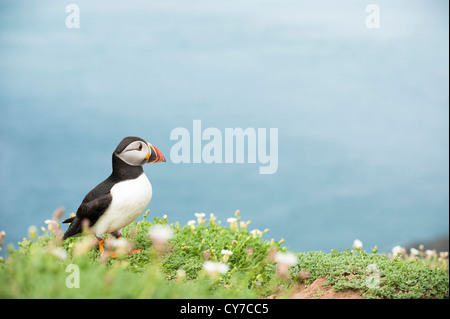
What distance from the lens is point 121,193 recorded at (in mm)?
3562

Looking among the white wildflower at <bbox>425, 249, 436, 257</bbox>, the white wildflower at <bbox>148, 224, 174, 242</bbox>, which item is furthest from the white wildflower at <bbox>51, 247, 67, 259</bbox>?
the white wildflower at <bbox>425, 249, 436, 257</bbox>

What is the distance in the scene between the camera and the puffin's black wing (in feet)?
11.7

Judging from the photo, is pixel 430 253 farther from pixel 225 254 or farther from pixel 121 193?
pixel 121 193

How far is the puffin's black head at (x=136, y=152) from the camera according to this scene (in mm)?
3615

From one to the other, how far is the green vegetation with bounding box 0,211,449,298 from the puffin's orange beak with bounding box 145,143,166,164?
23.7 inches

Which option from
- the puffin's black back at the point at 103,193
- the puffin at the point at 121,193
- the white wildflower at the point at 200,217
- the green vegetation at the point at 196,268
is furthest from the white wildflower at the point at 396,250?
the puffin's black back at the point at 103,193

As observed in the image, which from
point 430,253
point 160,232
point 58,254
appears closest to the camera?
point 58,254

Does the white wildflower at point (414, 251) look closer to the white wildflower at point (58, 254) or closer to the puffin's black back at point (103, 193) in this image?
the puffin's black back at point (103, 193)

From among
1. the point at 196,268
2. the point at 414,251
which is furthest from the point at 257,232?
the point at 414,251

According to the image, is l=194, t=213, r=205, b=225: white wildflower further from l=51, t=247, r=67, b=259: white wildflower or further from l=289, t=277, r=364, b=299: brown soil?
l=51, t=247, r=67, b=259: white wildflower

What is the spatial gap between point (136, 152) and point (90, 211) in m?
0.55

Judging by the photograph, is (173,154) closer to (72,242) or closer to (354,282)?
(72,242)

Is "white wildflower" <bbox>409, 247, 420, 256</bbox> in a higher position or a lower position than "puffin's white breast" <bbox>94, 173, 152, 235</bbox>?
lower

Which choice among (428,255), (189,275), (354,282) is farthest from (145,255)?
(428,255)
